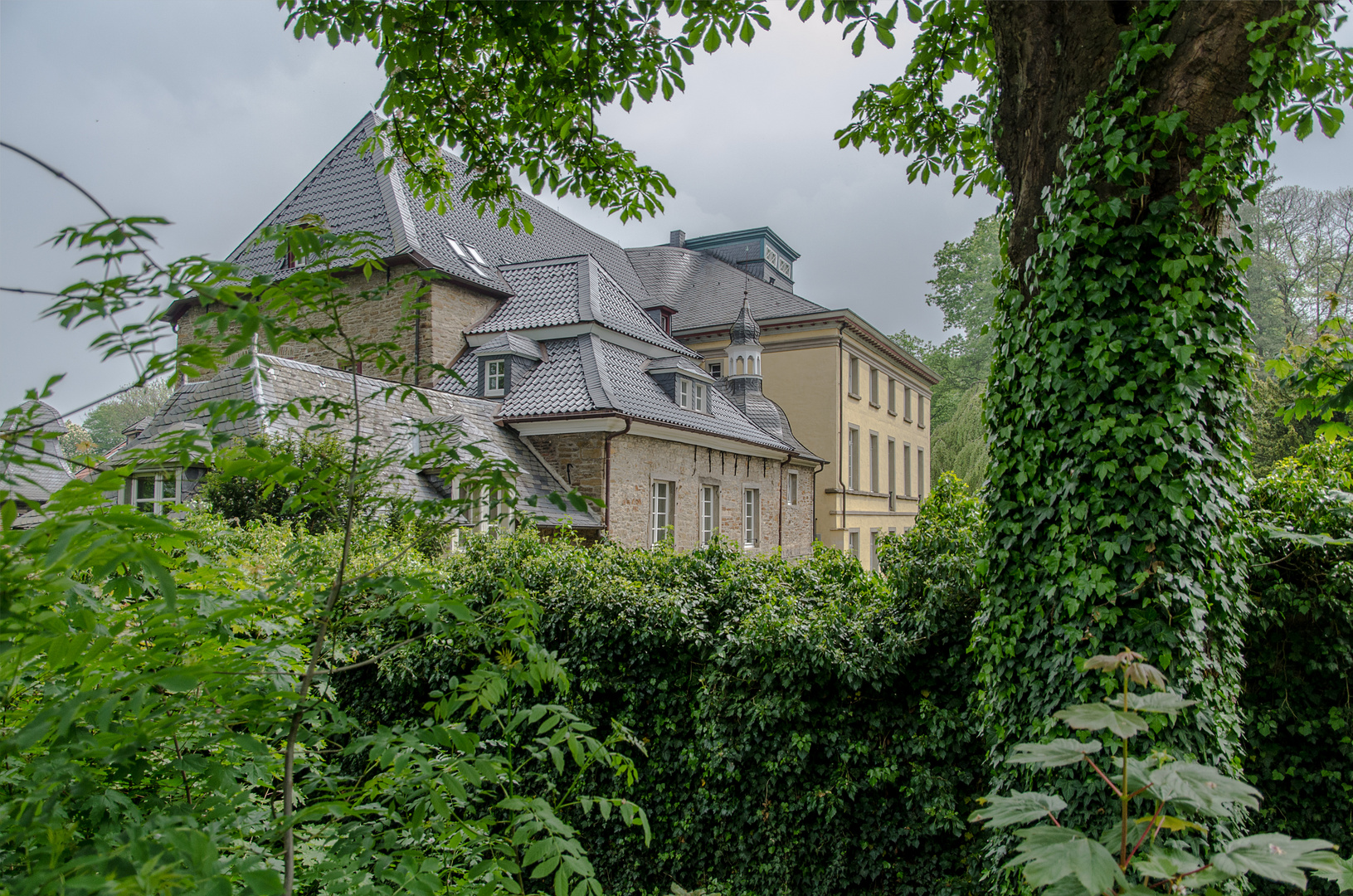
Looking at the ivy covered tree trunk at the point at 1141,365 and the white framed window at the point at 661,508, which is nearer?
the ivy covered tree trunk at the point at 1141,365

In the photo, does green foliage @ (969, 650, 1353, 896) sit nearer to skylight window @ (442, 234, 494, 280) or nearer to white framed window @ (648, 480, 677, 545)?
white framed window @ (648, 480, 677, 545)

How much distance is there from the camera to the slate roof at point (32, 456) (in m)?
1.40

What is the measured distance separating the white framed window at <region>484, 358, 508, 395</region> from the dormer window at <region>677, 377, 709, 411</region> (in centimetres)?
402

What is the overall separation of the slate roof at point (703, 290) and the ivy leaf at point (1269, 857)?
24.4 m

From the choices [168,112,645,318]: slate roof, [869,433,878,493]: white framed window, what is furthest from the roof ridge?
[869,433,878,493]: white framed window

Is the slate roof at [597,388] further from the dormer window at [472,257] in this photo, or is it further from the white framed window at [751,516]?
the dormer window at [472,257]

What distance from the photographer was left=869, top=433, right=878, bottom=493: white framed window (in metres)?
28.0

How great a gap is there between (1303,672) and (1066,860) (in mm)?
3810

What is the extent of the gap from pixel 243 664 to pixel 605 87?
4974mm

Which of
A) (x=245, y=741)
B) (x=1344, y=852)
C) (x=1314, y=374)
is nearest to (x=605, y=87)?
(x=1314, y=374)

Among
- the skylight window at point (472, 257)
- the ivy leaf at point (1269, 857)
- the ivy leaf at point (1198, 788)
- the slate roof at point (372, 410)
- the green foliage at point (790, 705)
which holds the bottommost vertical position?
the green foliage at point (790, 705)

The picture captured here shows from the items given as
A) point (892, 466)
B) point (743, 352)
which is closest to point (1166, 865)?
point (743, 352)

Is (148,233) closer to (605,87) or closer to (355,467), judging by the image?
(355,467)

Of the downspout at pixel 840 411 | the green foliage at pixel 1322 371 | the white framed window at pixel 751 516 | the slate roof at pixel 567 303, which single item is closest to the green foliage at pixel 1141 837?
the green foliage at pixel 1322 371
